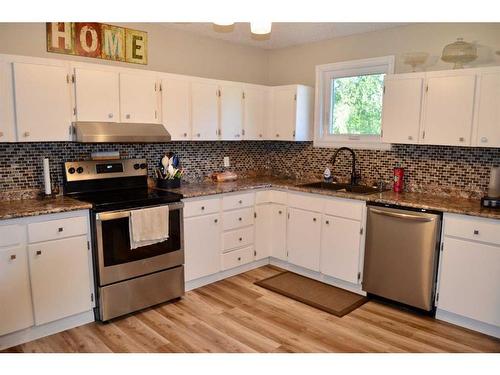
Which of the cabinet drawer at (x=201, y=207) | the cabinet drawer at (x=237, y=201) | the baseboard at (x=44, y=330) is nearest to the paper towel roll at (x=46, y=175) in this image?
the baseboard at (x=44, y=330)

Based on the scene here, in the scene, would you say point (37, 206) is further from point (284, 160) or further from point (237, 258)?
point (284, 160)

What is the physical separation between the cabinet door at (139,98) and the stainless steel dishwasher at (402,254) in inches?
83.5

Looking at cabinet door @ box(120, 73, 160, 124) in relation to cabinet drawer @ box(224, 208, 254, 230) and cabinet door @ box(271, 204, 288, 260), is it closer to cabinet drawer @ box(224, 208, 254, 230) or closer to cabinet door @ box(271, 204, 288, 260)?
cabinet drawer @ box(224, 208, 254, 230)

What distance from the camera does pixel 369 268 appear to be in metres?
3.42

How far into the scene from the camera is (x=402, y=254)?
125 inches

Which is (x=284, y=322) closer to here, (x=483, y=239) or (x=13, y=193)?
(x=483, y=239)

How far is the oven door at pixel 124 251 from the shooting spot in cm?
291

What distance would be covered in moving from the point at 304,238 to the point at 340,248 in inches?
16.6

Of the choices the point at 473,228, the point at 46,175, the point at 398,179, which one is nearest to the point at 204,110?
the point at 46,175

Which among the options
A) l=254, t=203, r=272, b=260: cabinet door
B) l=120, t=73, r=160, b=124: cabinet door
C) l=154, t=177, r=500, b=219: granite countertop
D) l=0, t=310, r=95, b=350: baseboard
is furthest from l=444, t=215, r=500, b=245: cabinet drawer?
l=0, t=310, r=95, b=350: baseboard

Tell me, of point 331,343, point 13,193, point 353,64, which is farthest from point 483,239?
point 13,193
